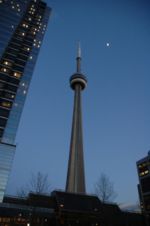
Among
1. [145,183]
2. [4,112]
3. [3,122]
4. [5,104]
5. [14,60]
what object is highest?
[14,60]

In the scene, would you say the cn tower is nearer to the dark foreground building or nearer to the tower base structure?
the dark foreground building

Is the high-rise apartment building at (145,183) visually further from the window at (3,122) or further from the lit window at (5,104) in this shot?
the lit window at (5,104)

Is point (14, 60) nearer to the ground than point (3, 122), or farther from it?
farther from it

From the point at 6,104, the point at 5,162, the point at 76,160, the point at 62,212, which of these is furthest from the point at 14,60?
the point at 62,212

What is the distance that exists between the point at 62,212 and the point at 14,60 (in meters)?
68.2

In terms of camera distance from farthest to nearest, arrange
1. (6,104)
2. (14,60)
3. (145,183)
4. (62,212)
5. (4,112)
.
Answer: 1. (14,60)
2. (145,183)
3. (6,104)
4. (4,112)
5. (62,212)

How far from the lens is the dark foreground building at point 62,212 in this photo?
5312cm

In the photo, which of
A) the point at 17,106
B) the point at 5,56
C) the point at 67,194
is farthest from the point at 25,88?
the point at 67,194

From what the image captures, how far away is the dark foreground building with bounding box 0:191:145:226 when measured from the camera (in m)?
53.1

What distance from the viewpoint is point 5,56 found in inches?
3745

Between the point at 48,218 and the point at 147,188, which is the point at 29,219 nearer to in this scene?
the point at 48,218

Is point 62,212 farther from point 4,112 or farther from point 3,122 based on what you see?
point 4,112

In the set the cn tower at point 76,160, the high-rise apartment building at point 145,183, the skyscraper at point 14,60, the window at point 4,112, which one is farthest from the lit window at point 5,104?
the high-rise apartment building at point 145,183

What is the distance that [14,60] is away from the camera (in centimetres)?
9669
